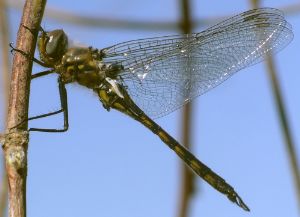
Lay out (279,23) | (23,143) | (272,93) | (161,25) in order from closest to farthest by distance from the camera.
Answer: (23,143) → (279,23) → (272,93) → (161,25)

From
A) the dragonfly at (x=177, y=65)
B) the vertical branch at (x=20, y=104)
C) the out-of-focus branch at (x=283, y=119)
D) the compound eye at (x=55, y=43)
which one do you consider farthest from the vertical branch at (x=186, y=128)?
the vertical branch at (x=20, y=104)

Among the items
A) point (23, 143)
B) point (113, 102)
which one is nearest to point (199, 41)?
point (113, 102)

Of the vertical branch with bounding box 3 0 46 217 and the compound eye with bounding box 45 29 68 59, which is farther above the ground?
the compound eye with bounding box 45 29 68 59

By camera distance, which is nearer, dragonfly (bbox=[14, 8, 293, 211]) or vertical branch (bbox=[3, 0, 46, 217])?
vertical branch (bbox=[3, 0, 46, 217])

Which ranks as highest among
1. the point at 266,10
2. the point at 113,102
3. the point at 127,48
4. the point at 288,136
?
the point at 266,10

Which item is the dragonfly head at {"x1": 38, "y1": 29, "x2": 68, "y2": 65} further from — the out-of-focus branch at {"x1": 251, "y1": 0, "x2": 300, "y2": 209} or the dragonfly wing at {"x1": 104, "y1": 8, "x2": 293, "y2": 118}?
the out-of-focus branch at {"x1": 251, "y1": 0, "x2": 300, "y2": 209}

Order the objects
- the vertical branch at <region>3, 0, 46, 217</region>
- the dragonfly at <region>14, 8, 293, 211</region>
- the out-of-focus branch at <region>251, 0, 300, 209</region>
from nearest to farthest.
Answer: the vertical branch at <region>3, 0, 46, 217</region> → the dragonfly at <region>14, 8, 293, 211</region> → the out-of-focus branch at <region>251, 0, 300, 209</region>

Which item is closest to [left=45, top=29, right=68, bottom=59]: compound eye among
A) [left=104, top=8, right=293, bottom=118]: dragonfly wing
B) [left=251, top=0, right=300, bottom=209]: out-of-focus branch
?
[left=104, top=8, right=293, bottom=118]: dragonfly wing

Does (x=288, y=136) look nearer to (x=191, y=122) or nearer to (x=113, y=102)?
(x=191, y=122)
